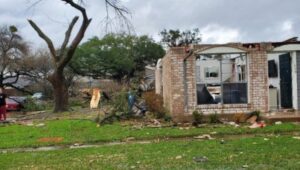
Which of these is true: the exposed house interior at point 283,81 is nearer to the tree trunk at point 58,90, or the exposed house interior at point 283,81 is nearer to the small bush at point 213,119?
the small bush at point 213,119

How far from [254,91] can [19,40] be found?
120 feet

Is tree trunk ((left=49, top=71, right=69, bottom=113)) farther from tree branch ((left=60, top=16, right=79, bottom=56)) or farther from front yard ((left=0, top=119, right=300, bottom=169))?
front yard ((left=0, top=119, right=300, bottom=169))

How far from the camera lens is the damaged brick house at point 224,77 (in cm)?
1761

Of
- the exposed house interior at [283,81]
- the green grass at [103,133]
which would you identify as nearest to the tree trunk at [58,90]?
the green grass at [103,133]

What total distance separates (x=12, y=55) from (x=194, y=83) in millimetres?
34426

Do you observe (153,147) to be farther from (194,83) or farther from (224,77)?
(224,77)

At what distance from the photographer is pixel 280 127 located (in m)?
14.5

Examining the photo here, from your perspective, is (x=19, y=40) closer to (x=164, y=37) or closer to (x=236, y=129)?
(x=164, y=37)

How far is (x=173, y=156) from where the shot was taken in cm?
982

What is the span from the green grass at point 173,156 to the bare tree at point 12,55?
37304mm

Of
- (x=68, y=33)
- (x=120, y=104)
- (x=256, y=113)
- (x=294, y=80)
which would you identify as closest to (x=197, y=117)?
(x=256, y=113)

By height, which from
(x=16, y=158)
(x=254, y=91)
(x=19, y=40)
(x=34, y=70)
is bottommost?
(x=16, y=158)

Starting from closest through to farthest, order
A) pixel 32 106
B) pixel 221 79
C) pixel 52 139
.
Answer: pixel 52 139 < pixel 221 79 < pixel 32 106

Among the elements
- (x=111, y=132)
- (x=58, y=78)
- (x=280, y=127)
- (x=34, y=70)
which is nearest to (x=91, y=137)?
(x=111, y=132)
